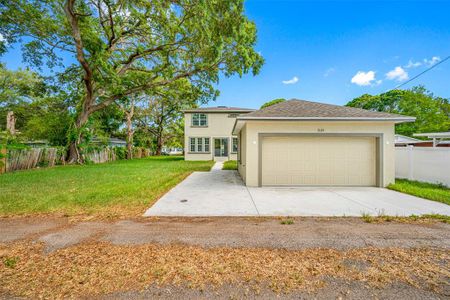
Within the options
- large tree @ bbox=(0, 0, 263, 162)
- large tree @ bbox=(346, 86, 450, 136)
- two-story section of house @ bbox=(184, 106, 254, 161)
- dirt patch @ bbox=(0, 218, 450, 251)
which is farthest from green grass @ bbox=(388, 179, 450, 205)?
large tree @ bbox=(346, 86, 450, 136)

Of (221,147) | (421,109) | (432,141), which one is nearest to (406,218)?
(432,141)

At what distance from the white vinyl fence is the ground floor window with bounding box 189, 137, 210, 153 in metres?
14.8

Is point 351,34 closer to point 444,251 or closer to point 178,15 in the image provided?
point 178,15

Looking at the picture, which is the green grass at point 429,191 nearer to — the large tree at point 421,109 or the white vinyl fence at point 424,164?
the white vinyl fence at point 424,164

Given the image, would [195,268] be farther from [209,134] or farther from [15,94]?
[15,94]

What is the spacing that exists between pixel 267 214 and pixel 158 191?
395 cm

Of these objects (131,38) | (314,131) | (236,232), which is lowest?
(236,232)

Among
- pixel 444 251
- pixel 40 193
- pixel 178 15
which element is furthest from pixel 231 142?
pixel 444 251

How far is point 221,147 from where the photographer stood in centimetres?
1972

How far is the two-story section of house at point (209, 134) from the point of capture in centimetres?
1942

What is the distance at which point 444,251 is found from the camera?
283cm

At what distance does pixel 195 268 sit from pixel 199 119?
58.8 ft

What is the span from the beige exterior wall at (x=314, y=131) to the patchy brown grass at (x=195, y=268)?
4.81m

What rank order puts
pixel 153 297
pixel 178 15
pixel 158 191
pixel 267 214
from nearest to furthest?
pixel 153 297, pixel 267 214, pixel 158 191, pixel 178 15
